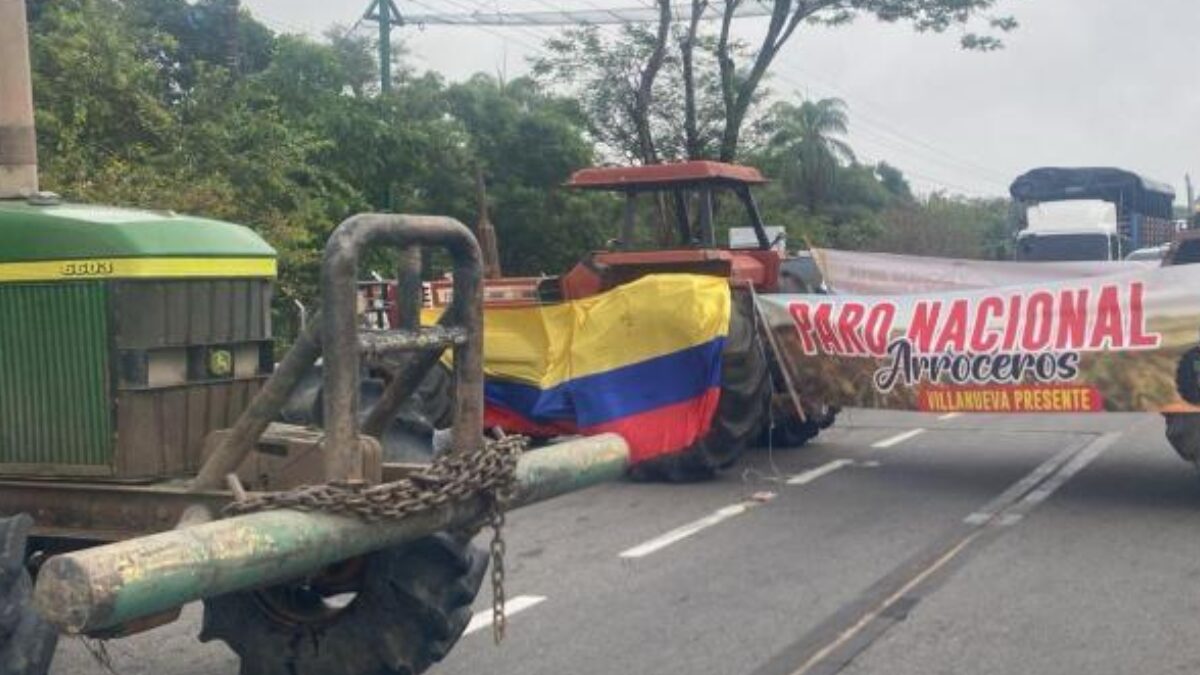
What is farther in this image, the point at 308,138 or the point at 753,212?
the point at 308,138

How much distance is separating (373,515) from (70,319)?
1.64 meters

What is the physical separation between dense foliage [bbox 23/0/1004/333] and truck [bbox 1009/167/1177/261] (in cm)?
476

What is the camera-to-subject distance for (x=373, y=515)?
4.94 m

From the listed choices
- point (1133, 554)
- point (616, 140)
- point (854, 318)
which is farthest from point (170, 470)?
point (616, 140)

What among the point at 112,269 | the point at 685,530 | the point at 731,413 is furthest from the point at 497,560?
the point at 731,413

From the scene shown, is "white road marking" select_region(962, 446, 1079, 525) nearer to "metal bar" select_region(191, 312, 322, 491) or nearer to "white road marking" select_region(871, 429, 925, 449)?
"white road marking" select_region(871, 429, 925, 449)

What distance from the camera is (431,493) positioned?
203 inches

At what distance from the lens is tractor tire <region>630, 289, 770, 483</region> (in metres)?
12.0

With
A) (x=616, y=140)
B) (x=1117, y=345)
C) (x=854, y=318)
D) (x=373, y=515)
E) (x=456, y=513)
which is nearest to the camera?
(x=373, y=515)

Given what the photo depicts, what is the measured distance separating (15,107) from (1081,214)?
2441 cm

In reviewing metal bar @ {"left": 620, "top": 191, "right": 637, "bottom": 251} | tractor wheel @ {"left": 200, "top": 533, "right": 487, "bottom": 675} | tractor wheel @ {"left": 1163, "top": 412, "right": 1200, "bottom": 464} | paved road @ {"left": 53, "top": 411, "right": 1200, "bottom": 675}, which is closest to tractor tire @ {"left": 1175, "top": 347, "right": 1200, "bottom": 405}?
tractor wheel @ {"left": 1163, "top": 412, "right": 1200, "bottom": 464}

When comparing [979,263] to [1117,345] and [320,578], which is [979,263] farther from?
[320,578]

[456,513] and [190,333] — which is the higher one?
[190,333]

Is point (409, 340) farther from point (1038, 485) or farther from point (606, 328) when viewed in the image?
point (1038, 485)
